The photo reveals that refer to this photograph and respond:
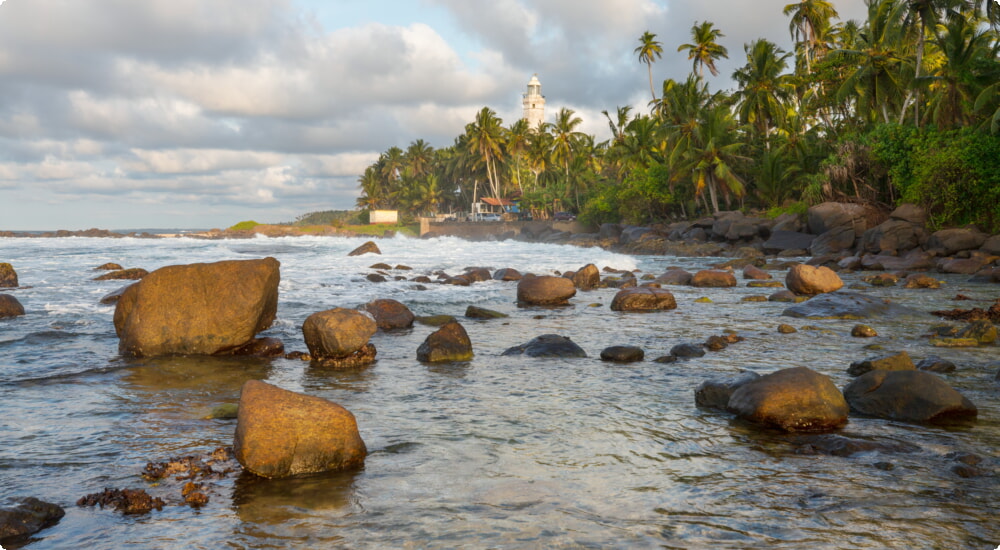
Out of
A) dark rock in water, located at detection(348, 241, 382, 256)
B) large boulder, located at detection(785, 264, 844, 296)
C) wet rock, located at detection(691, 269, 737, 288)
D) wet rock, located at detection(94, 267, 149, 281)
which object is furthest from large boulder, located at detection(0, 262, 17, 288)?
large boulder, located at detection(785, 264, 844, 296)

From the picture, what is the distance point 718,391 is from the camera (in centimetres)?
664

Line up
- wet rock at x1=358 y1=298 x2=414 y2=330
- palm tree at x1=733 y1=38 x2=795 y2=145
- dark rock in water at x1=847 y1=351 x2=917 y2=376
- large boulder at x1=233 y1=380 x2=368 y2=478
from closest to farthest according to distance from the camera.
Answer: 1. large boulder at x1=233 y1=380 x2=368 y2=478
2. dark rock in water at x1=847 y1=351 x2=917 y2=376
3. wet rock at x1=358 y1=298 x2=414 y2=330
4. palm tree at x1=733 y1=38 x2=795 y2=145

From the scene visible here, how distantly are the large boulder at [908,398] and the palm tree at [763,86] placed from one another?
4273 centimetres

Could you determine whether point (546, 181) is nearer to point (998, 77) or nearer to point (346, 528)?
point (998, 77)

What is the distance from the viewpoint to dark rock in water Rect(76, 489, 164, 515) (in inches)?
161

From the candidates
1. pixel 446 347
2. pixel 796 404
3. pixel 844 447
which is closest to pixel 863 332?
pixel 796 404

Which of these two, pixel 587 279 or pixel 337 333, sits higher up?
pixel 337 333

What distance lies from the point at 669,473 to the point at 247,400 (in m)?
3.24

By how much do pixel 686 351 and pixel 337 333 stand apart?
492 cm

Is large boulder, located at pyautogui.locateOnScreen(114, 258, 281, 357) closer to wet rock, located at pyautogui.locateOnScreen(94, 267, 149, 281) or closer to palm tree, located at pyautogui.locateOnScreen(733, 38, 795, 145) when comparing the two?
wet rock, located at pyautogui.locateOnScreen(94, 267, 149, 281)

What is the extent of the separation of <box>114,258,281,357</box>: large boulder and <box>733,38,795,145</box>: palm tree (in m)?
43.0

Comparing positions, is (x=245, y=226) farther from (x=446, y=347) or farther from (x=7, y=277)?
(x=446, y=347)

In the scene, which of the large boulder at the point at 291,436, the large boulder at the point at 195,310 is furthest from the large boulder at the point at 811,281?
the large boulder at the point at 291,436

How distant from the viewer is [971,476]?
15.3 ft
